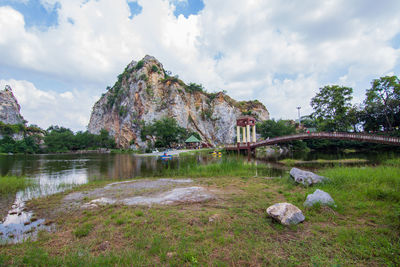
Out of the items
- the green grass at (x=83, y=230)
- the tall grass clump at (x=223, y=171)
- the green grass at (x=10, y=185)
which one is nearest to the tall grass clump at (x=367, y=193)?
the tall grass clump at (x=223, y=171)

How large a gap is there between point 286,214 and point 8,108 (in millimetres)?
97982

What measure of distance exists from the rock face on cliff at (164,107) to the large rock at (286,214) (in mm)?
57506

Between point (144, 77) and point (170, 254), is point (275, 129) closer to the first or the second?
point (144, 77)

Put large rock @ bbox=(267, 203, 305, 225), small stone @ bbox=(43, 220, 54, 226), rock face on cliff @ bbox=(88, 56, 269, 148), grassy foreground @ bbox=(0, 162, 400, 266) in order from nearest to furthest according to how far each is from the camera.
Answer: grassy foreground @ bbox=(0, 162, 400, 266) < large rock @ bbox=(267, 203, 305, 225) < small stone @ bbox=(43, 220, 54, 226) < rock face on cliff @ bbox=(88, 56, 269, 148)

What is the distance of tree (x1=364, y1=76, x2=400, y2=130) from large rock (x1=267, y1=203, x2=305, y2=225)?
1532 inches

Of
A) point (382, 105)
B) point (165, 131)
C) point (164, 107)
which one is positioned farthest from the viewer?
point (164, 107)

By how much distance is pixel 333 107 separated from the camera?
119 feet

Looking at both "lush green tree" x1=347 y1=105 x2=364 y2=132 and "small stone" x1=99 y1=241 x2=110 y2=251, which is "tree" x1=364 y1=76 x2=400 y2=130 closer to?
"lush green tree" x1=347 y1=105 x2=364 y2=132

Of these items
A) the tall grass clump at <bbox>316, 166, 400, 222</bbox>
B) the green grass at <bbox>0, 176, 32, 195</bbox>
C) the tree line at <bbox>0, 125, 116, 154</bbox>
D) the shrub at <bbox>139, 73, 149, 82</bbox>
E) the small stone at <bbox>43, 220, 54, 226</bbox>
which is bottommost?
the small stone at <bbox>43, 220, 54, 226</bbox>

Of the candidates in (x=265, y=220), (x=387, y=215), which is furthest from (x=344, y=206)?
(x=265, y=220)

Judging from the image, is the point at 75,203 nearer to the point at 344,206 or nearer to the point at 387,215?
the point at 344,206

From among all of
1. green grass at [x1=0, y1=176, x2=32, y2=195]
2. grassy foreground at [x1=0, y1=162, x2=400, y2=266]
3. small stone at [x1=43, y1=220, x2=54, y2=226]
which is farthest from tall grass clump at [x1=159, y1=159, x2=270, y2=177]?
small stone at [x1=43, y1=220, x2=54, y2=226]

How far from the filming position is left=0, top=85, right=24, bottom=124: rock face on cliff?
225 ft

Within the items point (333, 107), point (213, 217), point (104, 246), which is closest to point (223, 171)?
point (213, 217)
